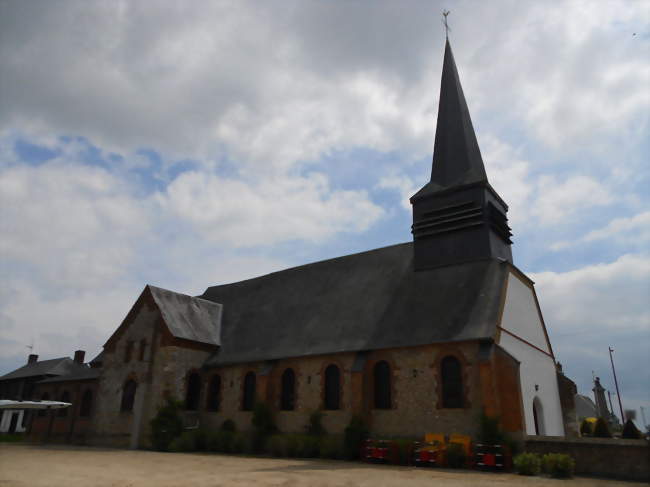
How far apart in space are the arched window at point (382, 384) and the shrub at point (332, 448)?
2162mm

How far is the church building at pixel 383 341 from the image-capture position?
17.8 m

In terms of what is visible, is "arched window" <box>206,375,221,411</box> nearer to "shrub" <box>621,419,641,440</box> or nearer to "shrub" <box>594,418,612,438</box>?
"shrub" <box>594,418,612,438</box>

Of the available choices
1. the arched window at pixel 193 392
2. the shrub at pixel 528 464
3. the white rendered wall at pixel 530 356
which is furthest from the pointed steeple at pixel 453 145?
the arched window at pixel 193 392

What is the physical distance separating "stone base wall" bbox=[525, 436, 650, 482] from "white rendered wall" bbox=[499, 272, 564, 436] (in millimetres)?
2994

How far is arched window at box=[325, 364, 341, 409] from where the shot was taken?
2045cm

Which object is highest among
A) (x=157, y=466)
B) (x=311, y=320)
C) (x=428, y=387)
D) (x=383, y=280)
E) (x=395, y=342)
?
(x=383, y=280)

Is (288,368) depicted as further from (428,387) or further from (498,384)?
(498,384)

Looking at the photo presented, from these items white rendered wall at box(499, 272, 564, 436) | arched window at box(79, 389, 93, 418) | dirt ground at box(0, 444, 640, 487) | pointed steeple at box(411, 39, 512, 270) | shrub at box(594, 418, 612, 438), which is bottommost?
dirt ground at box(0, 444, 640, 487)

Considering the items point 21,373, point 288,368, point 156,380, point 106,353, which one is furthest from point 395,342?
point 21,373

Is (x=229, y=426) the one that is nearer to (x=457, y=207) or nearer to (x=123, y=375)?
(x=123, y=375)

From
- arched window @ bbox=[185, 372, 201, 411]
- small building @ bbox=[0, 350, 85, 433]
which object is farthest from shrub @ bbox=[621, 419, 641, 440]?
small building @ bbox=[0, 350, 85, 433]

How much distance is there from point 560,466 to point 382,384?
772 cm

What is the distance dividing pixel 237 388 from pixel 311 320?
5.04 metres

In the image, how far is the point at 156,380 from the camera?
78.3 feet
